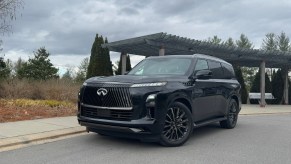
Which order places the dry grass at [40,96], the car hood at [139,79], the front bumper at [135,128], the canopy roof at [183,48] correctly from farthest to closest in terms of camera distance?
1. the canopy roof at [183,48]
2. the dry grass at [40,96]
3. the car hood at [139,79]
4. the front bumper at [135,128]

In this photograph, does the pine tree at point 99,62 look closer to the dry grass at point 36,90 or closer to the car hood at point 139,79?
the dry grass at point 36,90

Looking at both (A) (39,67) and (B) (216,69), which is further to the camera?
(A) (39,67)

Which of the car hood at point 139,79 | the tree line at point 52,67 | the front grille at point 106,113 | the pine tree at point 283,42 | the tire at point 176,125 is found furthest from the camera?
the pine tree at point 283,42

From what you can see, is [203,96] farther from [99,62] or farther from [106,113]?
[99,62]

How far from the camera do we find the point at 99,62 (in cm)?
2139

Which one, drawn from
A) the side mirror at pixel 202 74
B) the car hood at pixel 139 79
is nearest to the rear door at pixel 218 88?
the side mirror at pixel 202 74

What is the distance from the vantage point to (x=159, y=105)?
647 centimetres

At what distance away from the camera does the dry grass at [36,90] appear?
14391 millimetres

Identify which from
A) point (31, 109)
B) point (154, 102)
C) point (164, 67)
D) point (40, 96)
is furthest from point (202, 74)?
point (40, 96)

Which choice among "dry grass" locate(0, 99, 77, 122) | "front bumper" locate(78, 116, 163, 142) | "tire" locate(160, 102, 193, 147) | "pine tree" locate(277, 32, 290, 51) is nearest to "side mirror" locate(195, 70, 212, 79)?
"tire" locate(160, 102, 193, 147)

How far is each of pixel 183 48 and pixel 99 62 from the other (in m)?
5.62

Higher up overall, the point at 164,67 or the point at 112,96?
the point at 164,67

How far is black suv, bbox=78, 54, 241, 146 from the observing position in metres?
6.43

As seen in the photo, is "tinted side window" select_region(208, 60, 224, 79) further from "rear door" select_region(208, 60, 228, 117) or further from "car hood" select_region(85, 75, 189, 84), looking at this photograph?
"car hood" select_region(85, 75, 189, 84)
